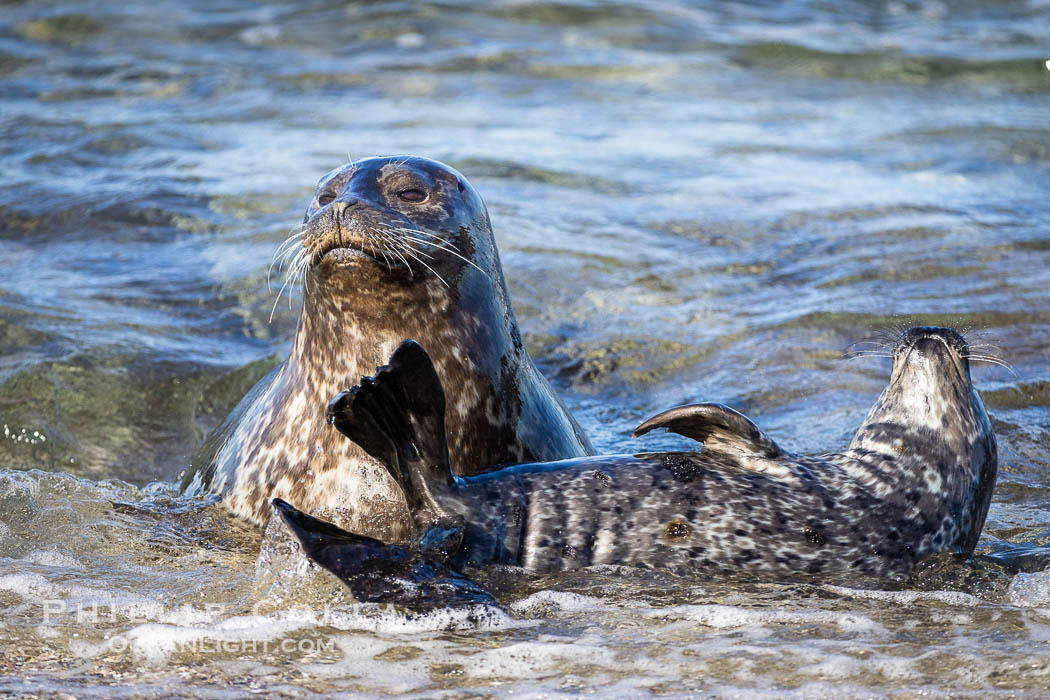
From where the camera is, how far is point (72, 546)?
4398 mm

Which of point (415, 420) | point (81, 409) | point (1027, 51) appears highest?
point (1027, 51)

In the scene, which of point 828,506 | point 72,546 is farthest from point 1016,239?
point 72,546

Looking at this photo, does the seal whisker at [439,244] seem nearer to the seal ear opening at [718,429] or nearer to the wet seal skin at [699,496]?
the wet seal skin at [699,496]

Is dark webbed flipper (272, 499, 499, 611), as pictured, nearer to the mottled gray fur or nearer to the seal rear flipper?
the mottled gray fur

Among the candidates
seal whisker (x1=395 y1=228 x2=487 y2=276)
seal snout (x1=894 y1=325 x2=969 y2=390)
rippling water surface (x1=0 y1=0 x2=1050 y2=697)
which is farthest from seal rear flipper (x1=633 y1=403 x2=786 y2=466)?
seal whisker (x1=395 y1=228 x2=487 y2=276)

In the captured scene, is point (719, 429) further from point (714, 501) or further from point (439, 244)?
point (439, 244)

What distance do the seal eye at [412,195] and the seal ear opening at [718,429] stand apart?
1.13m

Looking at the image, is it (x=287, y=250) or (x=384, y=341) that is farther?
(x=287, y=250)

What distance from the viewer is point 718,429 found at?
411cm

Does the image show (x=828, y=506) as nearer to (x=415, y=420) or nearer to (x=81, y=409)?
(x=415, y=420)

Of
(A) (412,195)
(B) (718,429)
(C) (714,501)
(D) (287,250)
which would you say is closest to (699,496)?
(C) (714,501)

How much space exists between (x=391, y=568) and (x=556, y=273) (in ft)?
14.9

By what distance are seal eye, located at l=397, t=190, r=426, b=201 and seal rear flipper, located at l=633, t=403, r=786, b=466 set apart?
1135 mm

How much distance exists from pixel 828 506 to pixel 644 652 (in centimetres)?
86
